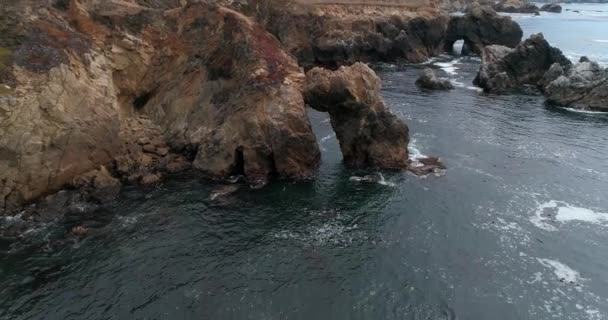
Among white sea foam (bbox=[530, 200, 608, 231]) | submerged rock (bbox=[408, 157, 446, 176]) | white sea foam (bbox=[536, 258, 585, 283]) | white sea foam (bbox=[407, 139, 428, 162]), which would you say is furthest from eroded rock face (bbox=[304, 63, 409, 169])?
white sea foam (bbox=[536, 258, 585, 283])

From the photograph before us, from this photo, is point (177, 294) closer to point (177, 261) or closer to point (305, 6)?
point (177, 261)

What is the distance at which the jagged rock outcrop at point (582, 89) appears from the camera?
66062 mm

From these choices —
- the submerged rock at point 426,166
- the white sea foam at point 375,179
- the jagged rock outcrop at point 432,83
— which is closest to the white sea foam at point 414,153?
the submerged rock at point 426,166

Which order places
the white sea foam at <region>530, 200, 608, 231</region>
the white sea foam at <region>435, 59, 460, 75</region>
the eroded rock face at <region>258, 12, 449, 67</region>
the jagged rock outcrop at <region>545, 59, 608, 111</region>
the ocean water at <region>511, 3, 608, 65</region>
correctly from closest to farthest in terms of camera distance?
the white sea foam at <region>530, 200, 608, 231</region>
the jagged rock outcrop at <region>545, 59, 608, 111</region>
the eroded rock face at <region>258, 12, 449, 67</region>
the white sea foam at <region>435, 59, 460, 75</region>
the ocean water at <region>511, 3, 608, 65</region>

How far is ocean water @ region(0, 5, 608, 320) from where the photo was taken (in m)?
27.8

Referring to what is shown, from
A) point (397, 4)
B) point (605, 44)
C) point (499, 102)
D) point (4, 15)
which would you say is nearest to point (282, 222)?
point (4, 15)

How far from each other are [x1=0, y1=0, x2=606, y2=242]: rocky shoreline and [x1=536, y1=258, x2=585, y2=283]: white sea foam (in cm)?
1498

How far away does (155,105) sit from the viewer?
164ft

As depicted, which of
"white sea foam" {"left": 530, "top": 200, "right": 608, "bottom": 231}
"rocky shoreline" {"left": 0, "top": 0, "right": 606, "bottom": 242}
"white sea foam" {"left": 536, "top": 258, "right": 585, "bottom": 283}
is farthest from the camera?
"rocky shoreline" {"left": 0, "top": 0, "right": 606, "bottom": 242}

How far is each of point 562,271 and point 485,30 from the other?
8726 centimetres

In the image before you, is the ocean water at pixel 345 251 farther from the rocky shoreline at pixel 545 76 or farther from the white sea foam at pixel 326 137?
the rocky shoreline at pixel 545 76

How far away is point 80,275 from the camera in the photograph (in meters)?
29.7

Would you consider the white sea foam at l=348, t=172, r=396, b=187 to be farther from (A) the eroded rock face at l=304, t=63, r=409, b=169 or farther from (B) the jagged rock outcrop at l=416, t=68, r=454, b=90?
(B) the jagged rock outcrop at l=416, t=68, r=454, b=90

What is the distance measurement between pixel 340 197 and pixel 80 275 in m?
19.8
